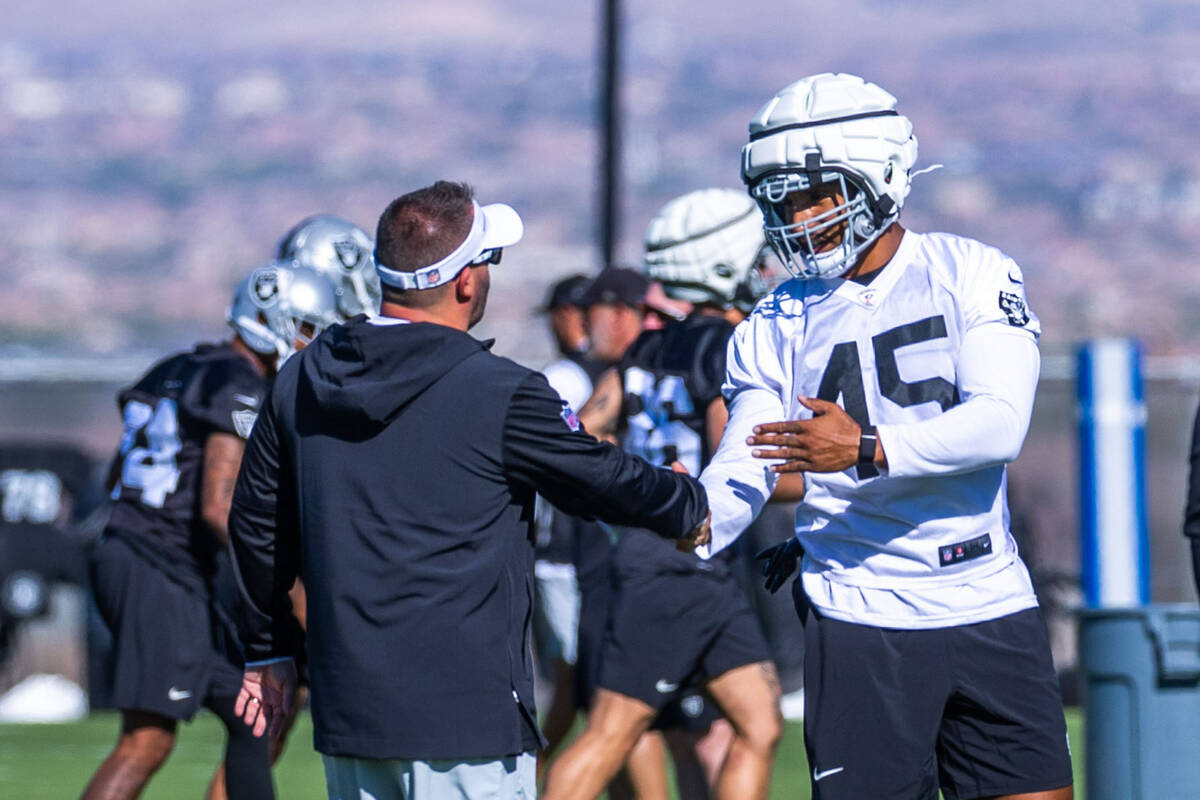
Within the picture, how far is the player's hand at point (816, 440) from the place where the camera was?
4.01 meters

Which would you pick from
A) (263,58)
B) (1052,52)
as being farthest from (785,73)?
(263,58)

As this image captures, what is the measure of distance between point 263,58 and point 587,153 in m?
25.4

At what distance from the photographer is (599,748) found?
6.04 meters

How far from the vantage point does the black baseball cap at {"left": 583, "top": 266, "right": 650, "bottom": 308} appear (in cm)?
743

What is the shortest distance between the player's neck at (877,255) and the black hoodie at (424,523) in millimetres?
712

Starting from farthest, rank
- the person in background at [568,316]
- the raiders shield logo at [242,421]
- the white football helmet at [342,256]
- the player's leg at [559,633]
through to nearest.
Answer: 1. the person in background at [568,316]
2. the player's leg at [559,633]
3. the white football helmet at [342,256]
4. the raiders shield logo at [242,421]

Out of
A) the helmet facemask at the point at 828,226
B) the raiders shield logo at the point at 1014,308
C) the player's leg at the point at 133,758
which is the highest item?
the helmet facemask at the point at 828,226

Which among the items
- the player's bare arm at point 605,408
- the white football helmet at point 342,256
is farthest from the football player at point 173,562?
the player's bare arm at point 605,408

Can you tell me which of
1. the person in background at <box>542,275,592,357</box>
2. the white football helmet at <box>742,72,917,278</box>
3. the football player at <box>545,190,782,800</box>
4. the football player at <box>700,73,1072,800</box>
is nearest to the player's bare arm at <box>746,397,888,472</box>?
the football player at <box>700,73,1072,800</box>

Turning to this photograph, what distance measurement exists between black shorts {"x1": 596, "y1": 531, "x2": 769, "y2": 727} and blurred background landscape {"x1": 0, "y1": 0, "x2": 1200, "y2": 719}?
35563 mm

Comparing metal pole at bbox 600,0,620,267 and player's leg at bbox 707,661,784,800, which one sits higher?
metal pole at bbox 600,0,620,267

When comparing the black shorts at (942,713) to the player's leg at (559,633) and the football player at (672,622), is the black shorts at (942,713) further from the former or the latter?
the player's leg at (559,633)

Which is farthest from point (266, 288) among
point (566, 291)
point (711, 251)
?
point (566, 291)

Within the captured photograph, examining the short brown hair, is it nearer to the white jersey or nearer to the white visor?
the white visor
